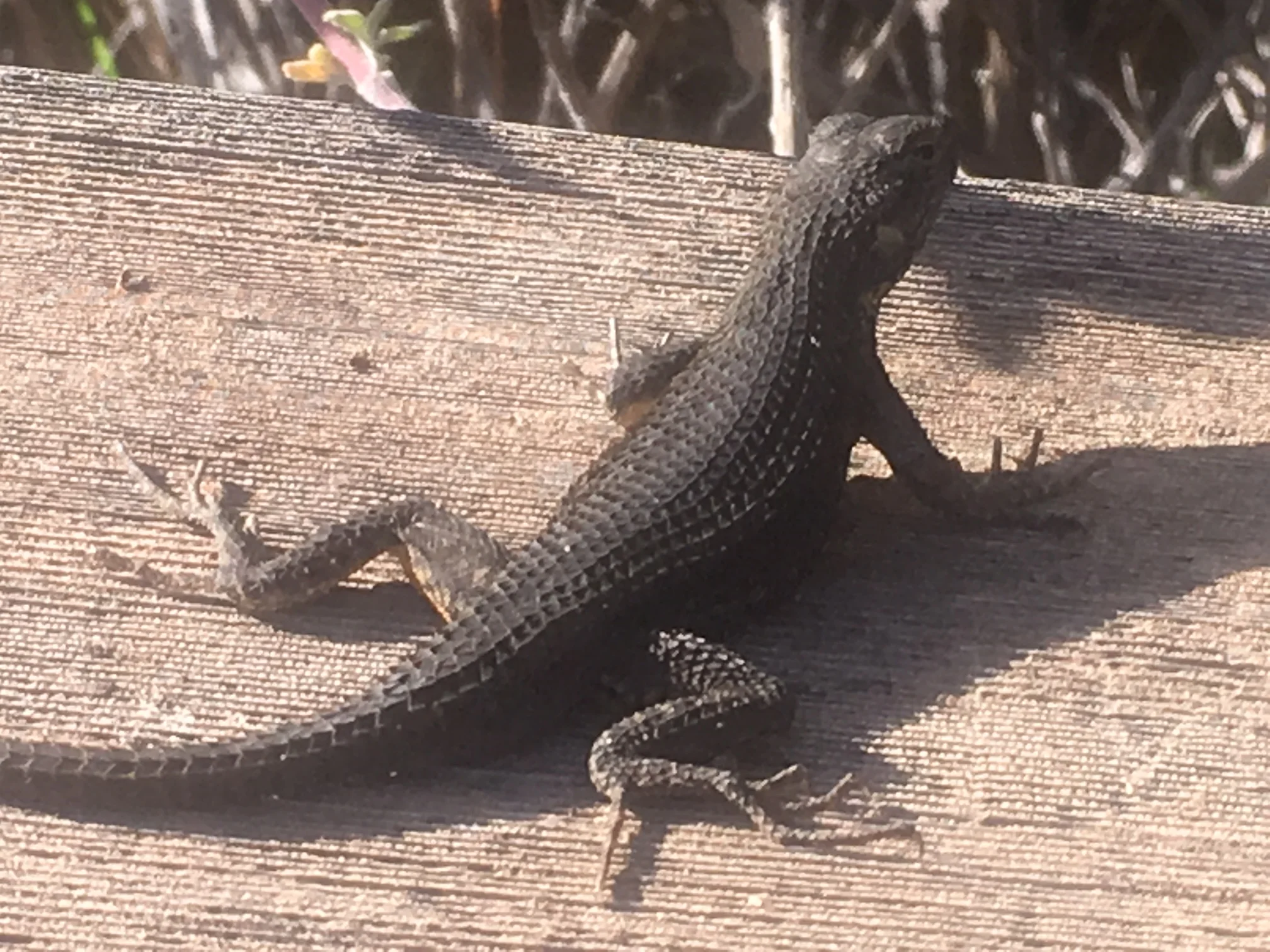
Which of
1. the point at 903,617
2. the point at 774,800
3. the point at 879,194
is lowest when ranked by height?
the point at 774,800

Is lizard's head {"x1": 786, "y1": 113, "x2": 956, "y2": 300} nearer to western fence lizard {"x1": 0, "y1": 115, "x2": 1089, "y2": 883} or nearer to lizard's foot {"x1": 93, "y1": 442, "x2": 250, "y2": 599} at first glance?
western fence lizard {"x1": 0, "y1": 115, "x2": 1089, "y2": 883}

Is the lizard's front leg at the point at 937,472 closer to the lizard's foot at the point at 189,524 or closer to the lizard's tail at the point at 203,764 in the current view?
the lizard's tail at the point at 203,764

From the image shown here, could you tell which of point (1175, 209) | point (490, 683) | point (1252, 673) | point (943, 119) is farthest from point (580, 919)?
point (1175, 209)

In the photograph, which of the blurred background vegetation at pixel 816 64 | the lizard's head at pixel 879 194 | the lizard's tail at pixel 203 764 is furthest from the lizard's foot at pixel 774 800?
the blurred background vegetation at pixel 816 64

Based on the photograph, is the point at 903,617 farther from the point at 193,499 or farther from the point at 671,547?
the point at 193,499

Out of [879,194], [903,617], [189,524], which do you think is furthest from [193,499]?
[879,194]
